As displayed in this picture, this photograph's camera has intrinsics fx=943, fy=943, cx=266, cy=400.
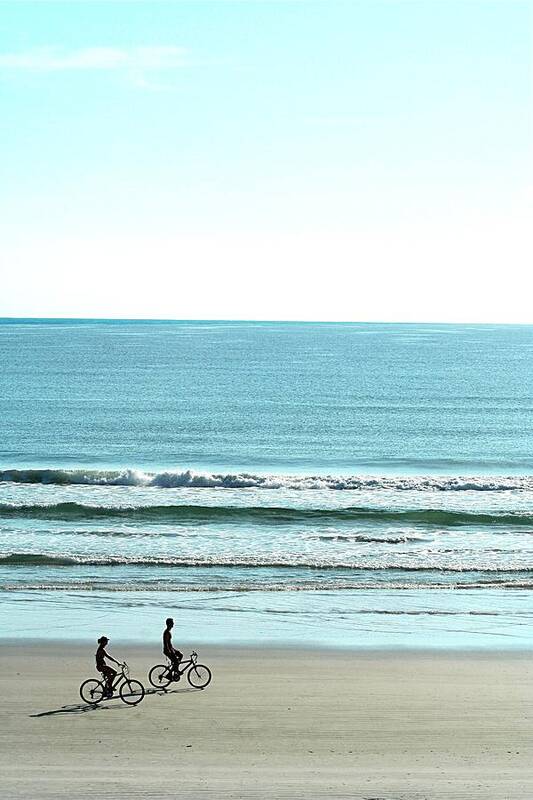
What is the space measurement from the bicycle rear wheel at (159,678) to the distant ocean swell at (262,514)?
1822 centimetres

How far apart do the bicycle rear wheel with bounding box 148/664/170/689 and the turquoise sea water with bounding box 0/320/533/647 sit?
2926mm

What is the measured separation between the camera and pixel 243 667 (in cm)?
2188

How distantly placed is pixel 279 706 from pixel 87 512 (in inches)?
885

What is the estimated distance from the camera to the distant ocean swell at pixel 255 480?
153ft

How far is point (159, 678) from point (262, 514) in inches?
795

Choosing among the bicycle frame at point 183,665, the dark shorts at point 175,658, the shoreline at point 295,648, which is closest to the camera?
the dark shorts at point 175,658

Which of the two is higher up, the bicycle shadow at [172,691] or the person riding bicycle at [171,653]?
the person riding bicycle at [171,653]

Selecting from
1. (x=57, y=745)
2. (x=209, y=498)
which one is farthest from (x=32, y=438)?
(x=57, y=745)

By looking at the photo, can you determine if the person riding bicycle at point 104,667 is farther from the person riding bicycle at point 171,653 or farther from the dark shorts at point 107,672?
the person riding bicycle at point 171,653

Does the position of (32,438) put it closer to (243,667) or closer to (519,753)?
(243,667)

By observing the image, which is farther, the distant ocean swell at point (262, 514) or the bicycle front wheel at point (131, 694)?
the distant ocean swell at point (262, 514)

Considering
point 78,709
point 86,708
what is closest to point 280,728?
point 86,708

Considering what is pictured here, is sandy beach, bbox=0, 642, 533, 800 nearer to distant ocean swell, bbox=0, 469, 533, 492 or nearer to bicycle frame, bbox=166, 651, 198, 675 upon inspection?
bicycle frame, bbox=166, 651, 198, 675

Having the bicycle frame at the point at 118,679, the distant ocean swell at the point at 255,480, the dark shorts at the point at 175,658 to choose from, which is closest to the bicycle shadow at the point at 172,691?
the dark shorts at the point at 175,658
